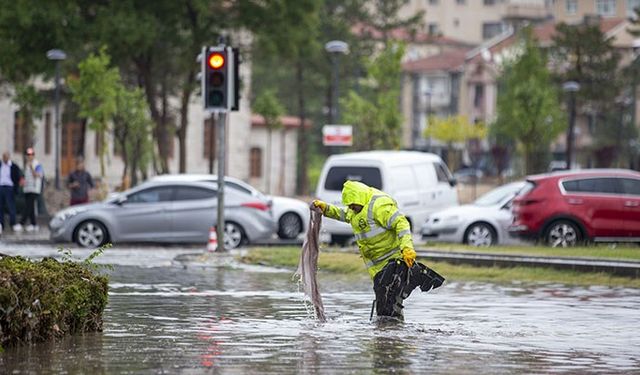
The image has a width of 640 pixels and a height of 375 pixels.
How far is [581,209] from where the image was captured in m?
29.1

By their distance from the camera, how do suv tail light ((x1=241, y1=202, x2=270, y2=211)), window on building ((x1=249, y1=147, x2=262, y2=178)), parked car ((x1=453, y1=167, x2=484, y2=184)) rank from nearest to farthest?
suv tail light ((x1=241, y1=202, x2=270, y2=211)) < window on building ((x1=249, y1=147, x2=262, y2=178)) < parked car ((x1=453, y1=167, x2=484, y2=184))

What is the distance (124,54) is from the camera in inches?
1983

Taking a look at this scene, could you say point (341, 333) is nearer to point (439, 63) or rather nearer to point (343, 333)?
point (343, 333)

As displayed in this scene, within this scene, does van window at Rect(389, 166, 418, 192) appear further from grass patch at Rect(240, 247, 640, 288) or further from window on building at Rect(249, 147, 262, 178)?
window on building at Rect(249, 147, 262, 178)

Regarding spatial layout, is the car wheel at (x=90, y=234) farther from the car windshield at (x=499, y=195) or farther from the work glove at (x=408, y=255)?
the work glove at (x=408, y=255)

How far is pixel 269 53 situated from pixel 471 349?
124 feet

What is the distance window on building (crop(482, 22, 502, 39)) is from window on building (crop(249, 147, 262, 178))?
227 feet

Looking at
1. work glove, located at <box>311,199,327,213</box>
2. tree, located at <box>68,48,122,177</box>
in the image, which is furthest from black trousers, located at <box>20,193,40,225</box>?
work glove, located at <box>311,199,327,213</box>

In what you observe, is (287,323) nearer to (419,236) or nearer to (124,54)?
(419,236)

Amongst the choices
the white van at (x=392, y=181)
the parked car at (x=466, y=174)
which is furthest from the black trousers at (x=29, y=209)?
the parked car at (x=466, y=174)

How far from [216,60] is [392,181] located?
7.33 m

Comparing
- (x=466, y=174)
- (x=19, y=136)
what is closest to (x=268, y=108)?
(x=19, y=136)

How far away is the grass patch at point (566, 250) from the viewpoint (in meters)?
25.5

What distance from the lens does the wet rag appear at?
1605 cm
